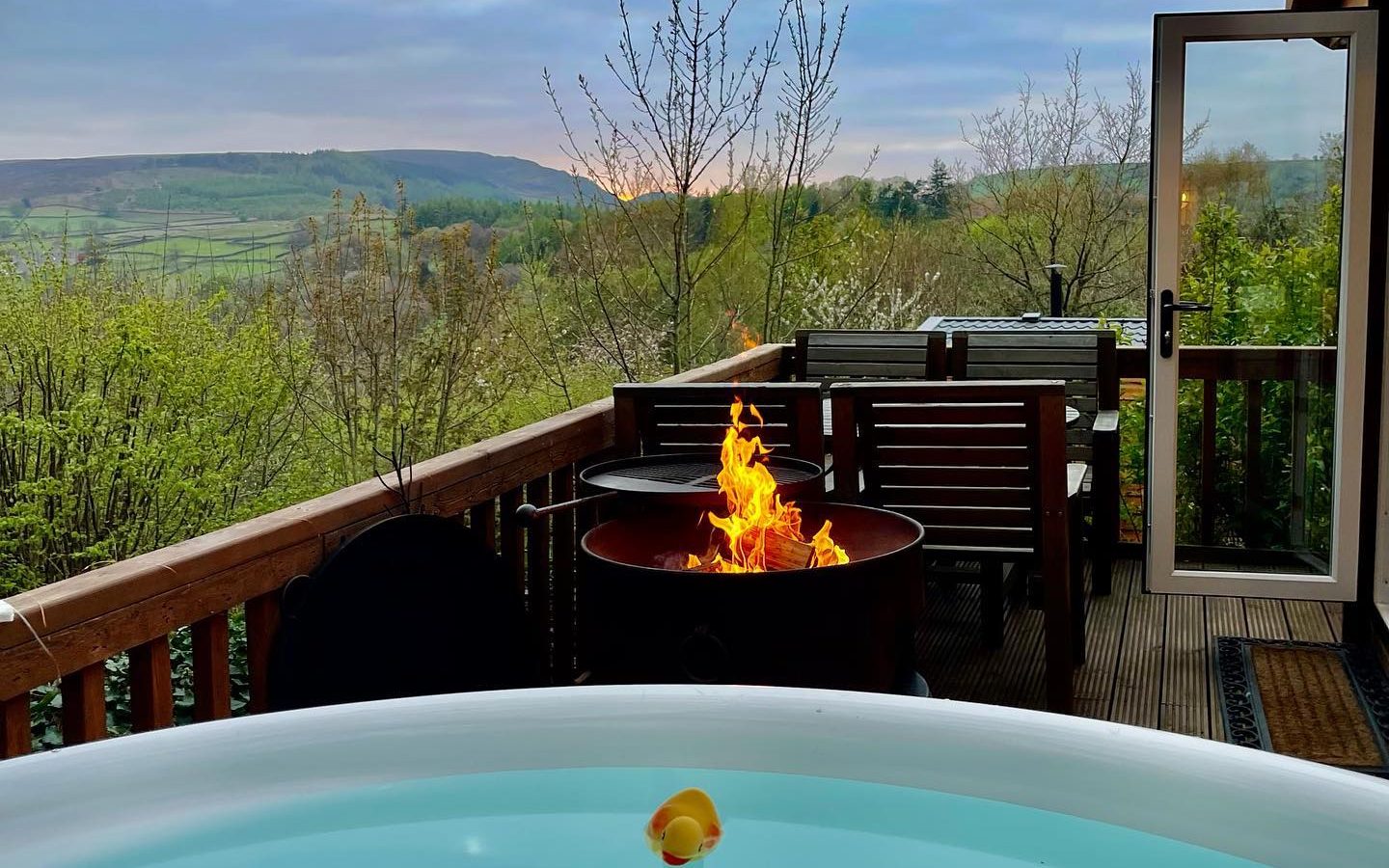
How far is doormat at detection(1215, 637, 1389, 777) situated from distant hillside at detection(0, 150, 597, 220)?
4635 mm

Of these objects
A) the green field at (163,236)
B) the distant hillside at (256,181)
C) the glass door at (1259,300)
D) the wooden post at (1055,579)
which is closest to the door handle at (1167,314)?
the glass door at (1259,300)

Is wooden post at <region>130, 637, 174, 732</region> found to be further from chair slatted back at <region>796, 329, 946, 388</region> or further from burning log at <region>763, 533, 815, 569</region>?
chair slatted back at <region>796, 329, 946, 388</region>

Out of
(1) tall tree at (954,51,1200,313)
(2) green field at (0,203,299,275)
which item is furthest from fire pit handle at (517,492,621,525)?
(1) tall tree at (954,51,1200,313)

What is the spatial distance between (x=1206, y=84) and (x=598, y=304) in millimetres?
4102

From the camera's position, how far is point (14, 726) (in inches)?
60.6

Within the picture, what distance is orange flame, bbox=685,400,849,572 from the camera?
2.42 meters

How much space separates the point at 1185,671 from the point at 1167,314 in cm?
114

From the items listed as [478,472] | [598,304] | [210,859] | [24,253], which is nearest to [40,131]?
[24,253]

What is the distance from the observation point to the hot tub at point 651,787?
147 cm

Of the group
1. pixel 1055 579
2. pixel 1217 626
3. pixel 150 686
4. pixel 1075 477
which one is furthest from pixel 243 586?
pixel 1217 626

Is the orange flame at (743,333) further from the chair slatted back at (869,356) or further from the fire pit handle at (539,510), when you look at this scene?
the fire pit handle at (539,510)

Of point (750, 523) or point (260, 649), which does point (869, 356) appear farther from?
point (260, 649)

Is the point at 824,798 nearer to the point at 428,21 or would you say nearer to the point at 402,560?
the point at 402,560

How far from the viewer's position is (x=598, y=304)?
24.3ft
